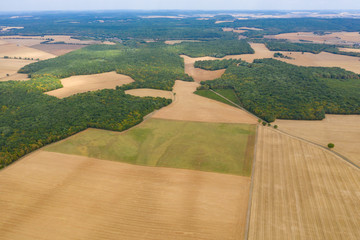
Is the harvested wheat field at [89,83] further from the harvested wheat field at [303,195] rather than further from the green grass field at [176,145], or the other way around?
the harvested wheat field at [303,195]

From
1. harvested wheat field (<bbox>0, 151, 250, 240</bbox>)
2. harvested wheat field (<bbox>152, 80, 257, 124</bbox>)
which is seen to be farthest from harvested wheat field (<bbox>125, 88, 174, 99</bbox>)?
harvested wheat field (<bbox>0, 151, 250, 240</bbox>)

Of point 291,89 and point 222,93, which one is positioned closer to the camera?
point 291,89

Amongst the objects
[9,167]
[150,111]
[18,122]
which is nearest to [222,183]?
[150,111]

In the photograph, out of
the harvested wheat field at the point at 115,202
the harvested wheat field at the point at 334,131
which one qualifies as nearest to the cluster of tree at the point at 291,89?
the harvested wheat field at the point at 334,131

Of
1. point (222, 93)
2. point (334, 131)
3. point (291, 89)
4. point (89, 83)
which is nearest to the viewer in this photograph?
point (334, 131)

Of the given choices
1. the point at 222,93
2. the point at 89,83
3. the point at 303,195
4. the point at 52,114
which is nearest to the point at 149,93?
the point at 222,93

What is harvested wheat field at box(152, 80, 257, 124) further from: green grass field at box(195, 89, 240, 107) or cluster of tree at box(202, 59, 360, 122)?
cluster of tree at box(202, 59, 360, 122)

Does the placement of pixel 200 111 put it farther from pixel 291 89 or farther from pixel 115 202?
pixel 115 202
